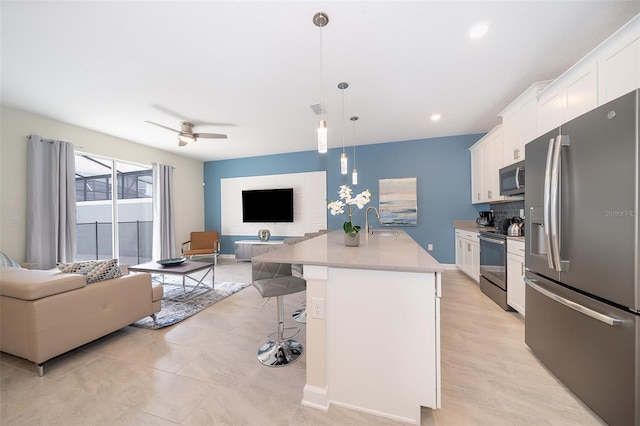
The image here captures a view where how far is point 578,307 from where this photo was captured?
54.3 inches

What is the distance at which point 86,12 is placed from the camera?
1.69 metres

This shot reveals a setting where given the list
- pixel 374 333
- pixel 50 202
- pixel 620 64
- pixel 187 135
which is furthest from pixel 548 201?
pixel 50 202

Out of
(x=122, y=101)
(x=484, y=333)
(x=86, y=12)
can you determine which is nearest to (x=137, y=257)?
(x=122, y=101)

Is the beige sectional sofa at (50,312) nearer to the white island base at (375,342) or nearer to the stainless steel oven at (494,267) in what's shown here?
the white island base at (375,342)

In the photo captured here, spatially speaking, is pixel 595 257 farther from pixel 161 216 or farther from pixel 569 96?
pixel 161 216

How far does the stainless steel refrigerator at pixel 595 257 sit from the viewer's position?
1.12 m

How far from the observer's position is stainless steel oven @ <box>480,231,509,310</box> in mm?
2783

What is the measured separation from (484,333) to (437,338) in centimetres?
146


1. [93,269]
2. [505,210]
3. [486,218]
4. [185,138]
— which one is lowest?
[93,269]

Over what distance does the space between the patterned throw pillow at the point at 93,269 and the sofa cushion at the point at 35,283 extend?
0.12 metres

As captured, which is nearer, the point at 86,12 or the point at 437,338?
the point at 437,338

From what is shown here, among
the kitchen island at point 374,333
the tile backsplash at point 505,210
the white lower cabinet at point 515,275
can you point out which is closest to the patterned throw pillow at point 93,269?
the kitchen island at point 374,333

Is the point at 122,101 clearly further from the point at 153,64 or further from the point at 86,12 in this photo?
the point at 86,12

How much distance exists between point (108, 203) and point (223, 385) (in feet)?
15.2
